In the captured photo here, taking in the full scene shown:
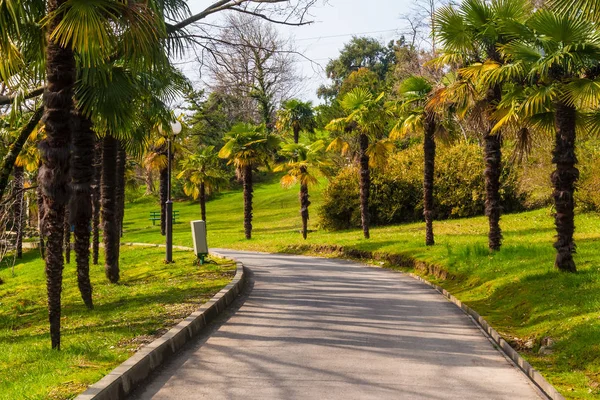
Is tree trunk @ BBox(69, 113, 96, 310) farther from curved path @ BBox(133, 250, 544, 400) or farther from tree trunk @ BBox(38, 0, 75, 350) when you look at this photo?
tree trunk @ BBox(38, 0, 75, 350)

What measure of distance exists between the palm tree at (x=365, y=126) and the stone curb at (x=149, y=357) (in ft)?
59.0

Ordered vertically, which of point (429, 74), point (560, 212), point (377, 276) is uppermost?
point (429, 74)

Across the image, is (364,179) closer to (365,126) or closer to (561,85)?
(365,126)

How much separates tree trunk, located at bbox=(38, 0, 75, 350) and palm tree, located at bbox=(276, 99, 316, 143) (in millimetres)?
28791

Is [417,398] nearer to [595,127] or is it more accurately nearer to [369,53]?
[595,127]

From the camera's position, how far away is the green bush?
35344mm

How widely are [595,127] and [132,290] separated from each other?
10.8m

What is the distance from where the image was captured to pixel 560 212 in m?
12.6

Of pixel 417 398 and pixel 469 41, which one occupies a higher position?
pixel 469 41

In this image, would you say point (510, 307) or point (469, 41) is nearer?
point (510, 307)

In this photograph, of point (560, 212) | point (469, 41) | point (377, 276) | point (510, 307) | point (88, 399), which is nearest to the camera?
point (88, 399)

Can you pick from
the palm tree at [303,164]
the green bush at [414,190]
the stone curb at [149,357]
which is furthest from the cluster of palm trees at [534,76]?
the green bush at [414,190]

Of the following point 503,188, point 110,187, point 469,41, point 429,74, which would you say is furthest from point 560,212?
point 429,74

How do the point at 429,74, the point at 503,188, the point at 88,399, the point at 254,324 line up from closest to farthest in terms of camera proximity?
the point at 88,399 → the point at 254,324 → the point at 503,188 → the point at 429,74
